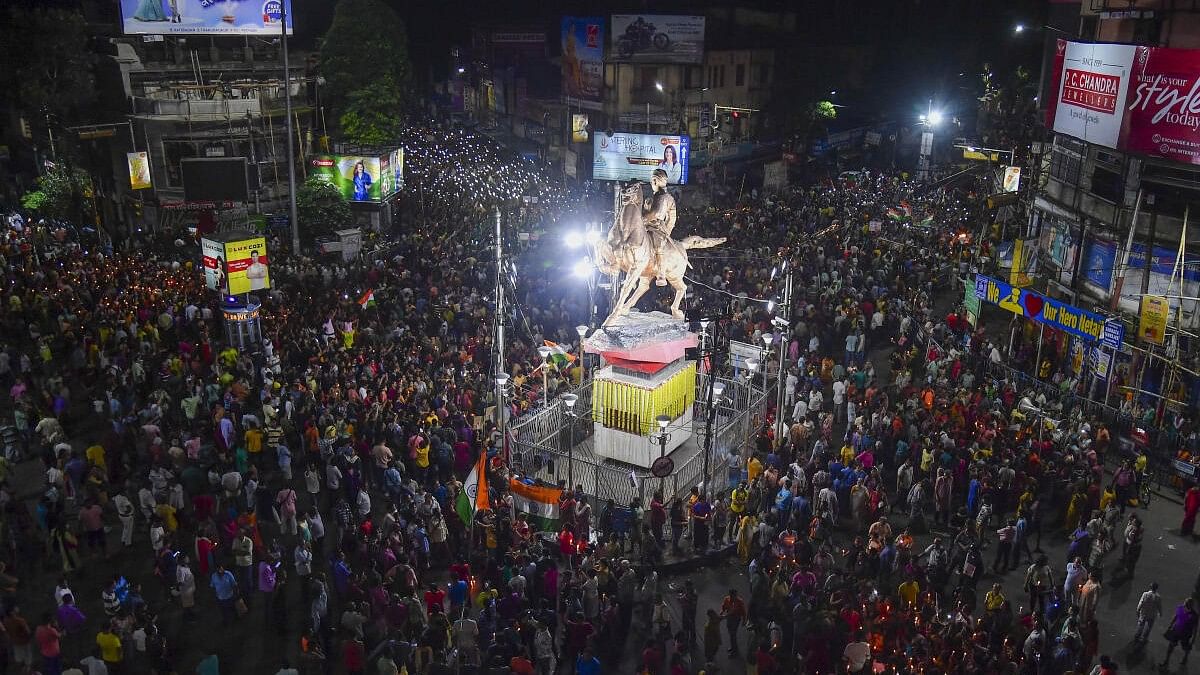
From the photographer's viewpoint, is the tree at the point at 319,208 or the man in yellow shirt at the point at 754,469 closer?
the man in yellow shirt at the point at 754,469

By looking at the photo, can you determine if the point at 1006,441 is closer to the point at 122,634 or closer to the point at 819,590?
the point at 819,590

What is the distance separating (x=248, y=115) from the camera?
38.3 meters

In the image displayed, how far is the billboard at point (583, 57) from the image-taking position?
51.7 m

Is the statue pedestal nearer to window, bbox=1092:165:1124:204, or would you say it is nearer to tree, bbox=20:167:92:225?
window, bbox=1092:165:1124:204

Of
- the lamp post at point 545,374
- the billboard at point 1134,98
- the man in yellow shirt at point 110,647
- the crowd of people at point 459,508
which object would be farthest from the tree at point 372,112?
the man in yellow shirt at point 110,647

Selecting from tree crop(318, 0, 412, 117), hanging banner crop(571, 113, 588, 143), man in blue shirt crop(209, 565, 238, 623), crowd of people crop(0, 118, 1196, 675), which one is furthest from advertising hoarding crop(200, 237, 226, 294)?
hanging banner crop(571, 113, 588, 143)

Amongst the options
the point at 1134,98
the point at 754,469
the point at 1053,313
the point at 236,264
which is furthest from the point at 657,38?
the point at 754,469

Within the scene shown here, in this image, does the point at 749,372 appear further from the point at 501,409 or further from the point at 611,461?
the point at 501,409

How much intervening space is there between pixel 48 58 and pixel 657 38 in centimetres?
2669

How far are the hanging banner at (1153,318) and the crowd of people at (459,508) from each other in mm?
2188

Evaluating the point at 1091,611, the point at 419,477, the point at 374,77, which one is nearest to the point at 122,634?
the point at 419,477

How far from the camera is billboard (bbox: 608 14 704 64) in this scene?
49.1 metres

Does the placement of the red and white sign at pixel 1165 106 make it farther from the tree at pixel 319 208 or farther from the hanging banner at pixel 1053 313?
the tree at pixel 319 208

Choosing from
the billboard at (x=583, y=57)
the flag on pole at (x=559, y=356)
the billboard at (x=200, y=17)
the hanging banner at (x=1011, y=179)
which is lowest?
the flag on pole at (x=559, y=356)
